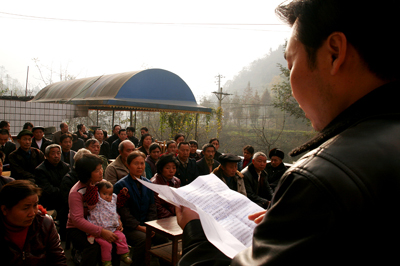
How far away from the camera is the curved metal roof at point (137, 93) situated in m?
9.10

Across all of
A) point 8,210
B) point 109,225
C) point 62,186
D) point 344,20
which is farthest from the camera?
point 62,186

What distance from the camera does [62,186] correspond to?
385 cm

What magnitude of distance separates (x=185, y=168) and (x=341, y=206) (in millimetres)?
5094

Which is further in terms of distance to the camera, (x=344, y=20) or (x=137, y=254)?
(x=137, y=254)

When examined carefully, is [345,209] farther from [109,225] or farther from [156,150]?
[156,150]

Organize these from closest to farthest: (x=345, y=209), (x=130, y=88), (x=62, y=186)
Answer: (x=345, y=209), (x=62, y=186), (x=130, y=88)

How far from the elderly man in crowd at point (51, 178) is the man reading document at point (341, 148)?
4.19 metres

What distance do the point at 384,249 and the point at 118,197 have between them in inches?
127

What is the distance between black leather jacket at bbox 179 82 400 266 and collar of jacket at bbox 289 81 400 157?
0.03 meters

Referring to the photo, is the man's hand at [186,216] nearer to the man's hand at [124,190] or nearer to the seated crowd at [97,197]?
the seated crowd at [97,197]

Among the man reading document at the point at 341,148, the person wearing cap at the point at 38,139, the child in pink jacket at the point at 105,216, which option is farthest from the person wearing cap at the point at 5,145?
the man reading document at the point at 341,148

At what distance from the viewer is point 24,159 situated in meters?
4.87

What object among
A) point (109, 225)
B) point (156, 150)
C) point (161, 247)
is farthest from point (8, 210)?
point (156, 150)

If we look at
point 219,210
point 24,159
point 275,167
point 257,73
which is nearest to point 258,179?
point 275,167
